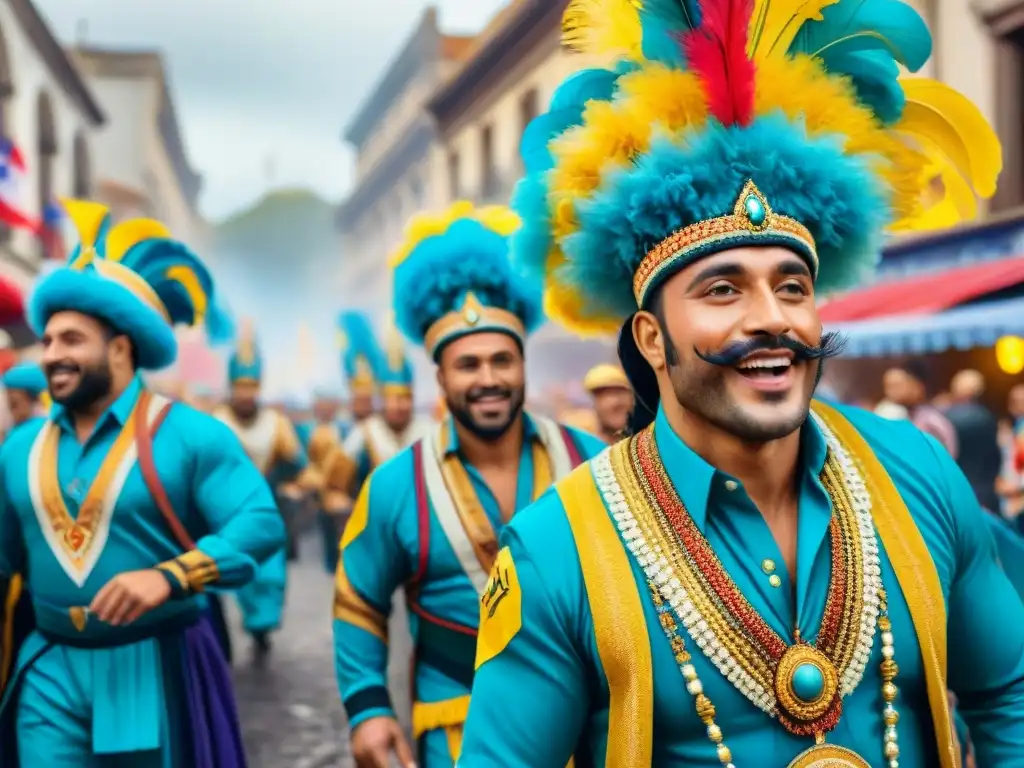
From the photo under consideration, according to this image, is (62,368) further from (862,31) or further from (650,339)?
(862,31)

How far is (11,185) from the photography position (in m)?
A: 12.4

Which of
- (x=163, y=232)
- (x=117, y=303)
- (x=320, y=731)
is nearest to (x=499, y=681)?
(x=117, y=303)

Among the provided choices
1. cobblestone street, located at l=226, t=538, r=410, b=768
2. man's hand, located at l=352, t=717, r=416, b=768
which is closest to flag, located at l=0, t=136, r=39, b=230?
cobblestone street, located at l=226, t=538, r=410, b=768

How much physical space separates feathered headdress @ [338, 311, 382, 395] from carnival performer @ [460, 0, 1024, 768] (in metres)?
8.22

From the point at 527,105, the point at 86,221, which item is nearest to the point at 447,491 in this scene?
the point at 86,221

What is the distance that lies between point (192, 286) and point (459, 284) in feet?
4.05

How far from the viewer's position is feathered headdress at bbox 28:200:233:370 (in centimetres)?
417

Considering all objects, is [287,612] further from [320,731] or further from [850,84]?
[850,84]

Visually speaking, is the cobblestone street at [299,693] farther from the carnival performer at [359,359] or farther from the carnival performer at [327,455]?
the carnival performer at [359,359]

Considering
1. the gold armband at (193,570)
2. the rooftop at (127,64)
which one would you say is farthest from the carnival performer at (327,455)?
the rooftop at (127,64)

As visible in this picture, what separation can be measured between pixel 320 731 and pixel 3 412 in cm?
463

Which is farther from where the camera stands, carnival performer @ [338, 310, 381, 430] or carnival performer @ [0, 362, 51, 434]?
carnival performer @ [338, 310, 381, 430]

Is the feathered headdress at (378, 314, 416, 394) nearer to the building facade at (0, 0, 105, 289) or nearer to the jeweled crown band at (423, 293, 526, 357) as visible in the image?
the jeweled crown band at (423, 293, 526, 357)

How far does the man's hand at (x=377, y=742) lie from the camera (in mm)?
3223
